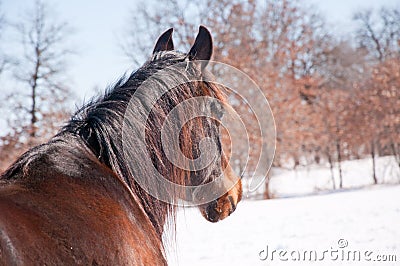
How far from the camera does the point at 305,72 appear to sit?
32.3 meters

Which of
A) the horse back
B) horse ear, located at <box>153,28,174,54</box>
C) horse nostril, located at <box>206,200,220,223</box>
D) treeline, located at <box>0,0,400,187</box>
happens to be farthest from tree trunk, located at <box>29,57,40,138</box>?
the horse back

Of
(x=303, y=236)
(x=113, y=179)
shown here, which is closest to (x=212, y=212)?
(x=113, y=179)

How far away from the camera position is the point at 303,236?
25.1ft

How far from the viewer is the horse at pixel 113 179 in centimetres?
180

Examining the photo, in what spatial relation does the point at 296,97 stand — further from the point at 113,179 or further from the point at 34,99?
the point at 113,179

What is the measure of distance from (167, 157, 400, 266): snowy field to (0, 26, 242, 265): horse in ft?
4.41

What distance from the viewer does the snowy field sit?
19.5ft

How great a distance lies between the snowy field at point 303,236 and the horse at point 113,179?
53.0 inches

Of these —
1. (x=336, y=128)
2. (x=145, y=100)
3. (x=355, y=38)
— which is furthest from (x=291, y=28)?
(x=145, y=100)

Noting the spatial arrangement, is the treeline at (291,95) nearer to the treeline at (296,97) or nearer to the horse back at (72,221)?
the treeline at (296,97)

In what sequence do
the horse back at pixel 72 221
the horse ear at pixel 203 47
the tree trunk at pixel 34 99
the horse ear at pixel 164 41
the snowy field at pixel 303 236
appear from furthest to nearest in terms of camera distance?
the tree trunk at pixel 34 99, the snowy field at pixel 303 236, the horse ear at pixel 164 41, the horse ear at pixel 203 47, the horse back at pixel 72 221

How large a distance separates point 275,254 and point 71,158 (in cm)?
472

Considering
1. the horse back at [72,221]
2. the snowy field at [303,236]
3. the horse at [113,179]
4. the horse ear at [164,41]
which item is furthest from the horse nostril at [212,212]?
the horse ear at [164,41]

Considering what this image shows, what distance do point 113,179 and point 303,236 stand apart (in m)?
5.99
